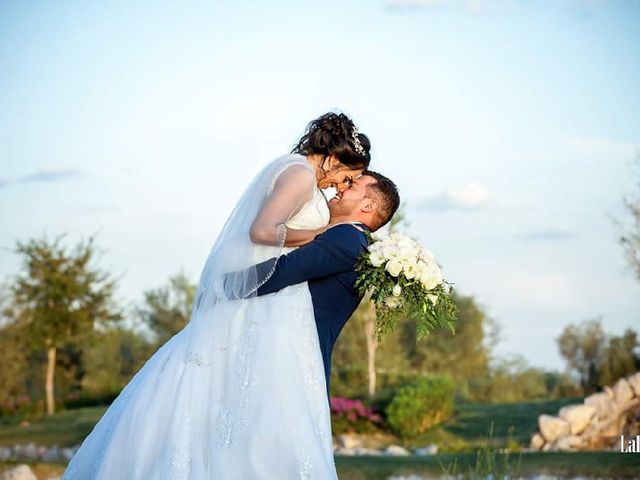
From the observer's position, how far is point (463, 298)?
3669cm

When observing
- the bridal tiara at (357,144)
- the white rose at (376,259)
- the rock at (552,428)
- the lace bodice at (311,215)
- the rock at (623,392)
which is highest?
the bridal tiara at (357,144)

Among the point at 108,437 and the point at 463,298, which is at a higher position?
the point at 463,298

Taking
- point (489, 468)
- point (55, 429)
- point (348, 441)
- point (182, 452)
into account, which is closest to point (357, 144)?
point (182, 452)

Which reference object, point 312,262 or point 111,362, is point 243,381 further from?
point 111,362

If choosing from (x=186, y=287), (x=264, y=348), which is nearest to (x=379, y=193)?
(x=264, y=348)

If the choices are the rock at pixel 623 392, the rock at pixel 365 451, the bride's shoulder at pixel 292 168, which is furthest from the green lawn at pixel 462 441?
the bride's shoulder at pixel 292 168

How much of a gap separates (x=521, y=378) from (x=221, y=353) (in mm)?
30080

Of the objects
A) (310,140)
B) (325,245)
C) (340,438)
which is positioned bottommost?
(340,438)

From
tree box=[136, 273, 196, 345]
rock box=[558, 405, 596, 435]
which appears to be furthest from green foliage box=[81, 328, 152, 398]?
rock box=[558, 405, 596, 435]

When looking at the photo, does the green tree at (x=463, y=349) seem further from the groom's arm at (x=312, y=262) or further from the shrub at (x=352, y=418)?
the groom's arm at (x=312, y=262)

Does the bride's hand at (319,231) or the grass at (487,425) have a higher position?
the bride's hand at (319,231)

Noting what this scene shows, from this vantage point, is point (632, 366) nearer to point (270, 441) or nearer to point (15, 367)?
point (15, 367)

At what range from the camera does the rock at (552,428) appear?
761 inches

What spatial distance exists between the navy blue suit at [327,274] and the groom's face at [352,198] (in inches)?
4.8
